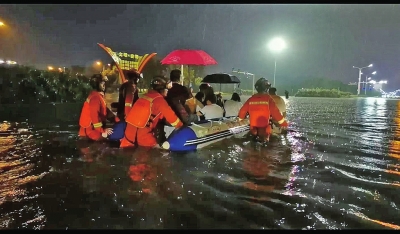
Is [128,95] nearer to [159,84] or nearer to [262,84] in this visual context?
[159,84]

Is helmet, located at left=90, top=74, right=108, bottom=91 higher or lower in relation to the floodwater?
higher

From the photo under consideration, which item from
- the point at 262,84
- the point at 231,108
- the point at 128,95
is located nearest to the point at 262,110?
the point at 262,84

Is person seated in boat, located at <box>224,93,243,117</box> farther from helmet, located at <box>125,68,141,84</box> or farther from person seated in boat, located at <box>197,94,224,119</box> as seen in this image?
helmet, located at <box>125,68,141,84</box>

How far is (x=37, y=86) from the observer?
2433 centimetres

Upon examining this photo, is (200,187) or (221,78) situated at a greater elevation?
(221,78)

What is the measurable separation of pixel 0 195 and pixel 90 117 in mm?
4039

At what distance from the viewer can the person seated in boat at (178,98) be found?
802 centimetres

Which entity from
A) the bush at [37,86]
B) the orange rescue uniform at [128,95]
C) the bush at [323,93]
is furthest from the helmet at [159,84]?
the bush at [323,93]

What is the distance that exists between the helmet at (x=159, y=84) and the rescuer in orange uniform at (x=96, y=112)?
6.04 ft

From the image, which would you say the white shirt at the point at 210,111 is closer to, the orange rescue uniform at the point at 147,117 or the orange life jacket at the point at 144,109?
the orange rescue uniform at the point at 147,117

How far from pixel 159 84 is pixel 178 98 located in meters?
0.78

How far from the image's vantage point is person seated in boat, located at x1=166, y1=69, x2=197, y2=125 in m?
8.02

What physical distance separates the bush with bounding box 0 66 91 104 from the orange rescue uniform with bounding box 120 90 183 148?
18.3m

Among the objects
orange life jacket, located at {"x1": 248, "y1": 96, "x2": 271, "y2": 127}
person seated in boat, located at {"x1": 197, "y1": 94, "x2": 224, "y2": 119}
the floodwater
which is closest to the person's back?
person seated in boat, located at {"x1": 197, "y1": 94, "x2": 224, "y2": 119}
